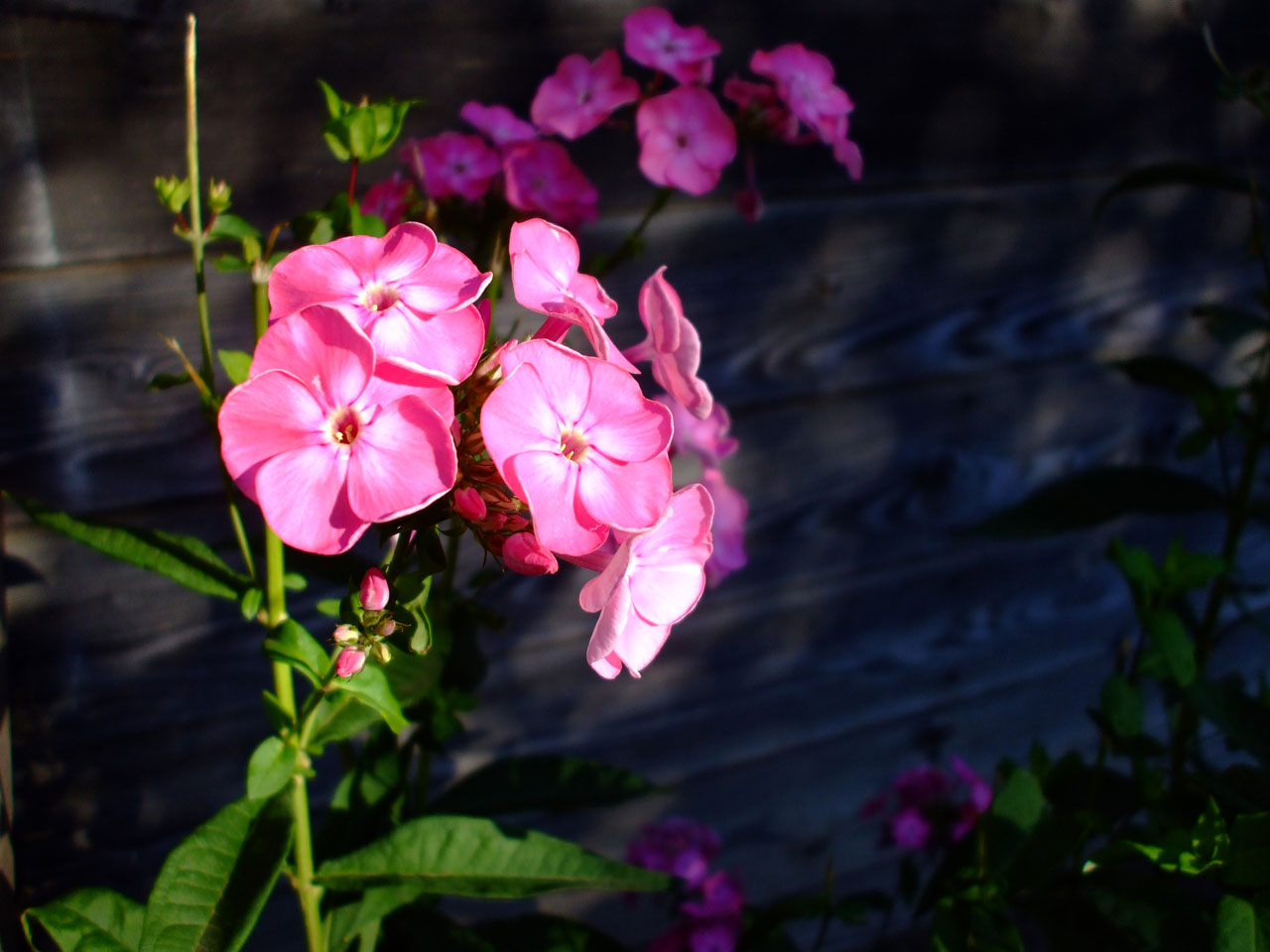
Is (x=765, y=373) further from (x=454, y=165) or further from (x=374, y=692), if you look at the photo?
(x=374, y=692)

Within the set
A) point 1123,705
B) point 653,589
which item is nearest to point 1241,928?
point 1123,705

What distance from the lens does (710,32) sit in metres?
0.86

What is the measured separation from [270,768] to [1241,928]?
60 centimetres

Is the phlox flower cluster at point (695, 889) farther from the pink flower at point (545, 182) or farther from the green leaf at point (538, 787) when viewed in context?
the pink flower at point (545, 182)

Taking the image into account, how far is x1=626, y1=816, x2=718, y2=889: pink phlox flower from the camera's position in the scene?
102cm

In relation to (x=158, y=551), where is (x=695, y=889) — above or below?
below

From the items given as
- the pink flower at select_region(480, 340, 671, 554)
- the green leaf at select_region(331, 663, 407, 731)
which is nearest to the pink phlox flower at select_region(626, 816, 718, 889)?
the green leaf at select_region(331, 663, 407, 731)

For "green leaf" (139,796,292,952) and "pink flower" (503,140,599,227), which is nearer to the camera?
"green leaf" (139,796,292,952)

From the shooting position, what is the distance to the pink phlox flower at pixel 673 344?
0.45 meters

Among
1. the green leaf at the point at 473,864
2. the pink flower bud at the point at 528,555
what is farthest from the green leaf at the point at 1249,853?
the pink flower bud at the point at 528,555

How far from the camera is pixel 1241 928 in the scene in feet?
1.73

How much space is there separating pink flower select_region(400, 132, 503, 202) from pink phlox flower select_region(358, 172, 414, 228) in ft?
0.05

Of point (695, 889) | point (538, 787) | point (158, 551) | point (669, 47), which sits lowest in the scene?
→ point (695, 889)

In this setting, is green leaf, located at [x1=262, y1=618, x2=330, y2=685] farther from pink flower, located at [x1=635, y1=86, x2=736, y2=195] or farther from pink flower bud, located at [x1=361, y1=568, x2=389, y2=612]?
pink flower, located at [x1=635, y1=86, x2=736, y2=195]
